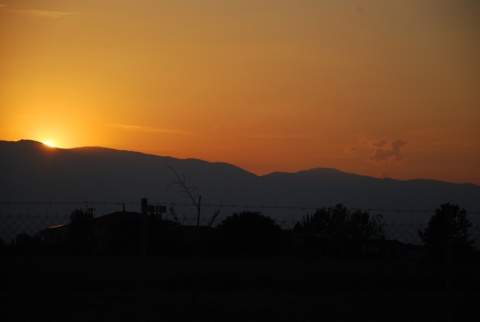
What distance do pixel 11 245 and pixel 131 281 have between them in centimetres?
227

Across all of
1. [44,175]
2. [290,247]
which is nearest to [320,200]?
[44,175]

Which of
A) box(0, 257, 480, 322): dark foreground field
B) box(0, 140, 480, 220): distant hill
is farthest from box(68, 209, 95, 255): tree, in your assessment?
box(0, 140, 480, 220): distant hill

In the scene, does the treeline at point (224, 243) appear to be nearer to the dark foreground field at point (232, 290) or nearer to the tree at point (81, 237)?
the tree at point (81, 237)

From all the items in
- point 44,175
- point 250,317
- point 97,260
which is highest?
point 44,175

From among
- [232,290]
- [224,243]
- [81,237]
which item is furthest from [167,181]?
[224,243]

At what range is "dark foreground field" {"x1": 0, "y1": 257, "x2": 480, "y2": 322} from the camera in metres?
11.2

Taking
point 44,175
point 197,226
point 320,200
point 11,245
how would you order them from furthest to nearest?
point 320,200
point 44,175
point 11,245
point 197,226

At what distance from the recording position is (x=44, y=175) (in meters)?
110

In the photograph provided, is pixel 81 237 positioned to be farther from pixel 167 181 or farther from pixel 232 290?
pixel 167 181

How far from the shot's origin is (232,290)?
44.1 ft

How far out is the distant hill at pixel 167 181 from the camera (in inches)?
3610

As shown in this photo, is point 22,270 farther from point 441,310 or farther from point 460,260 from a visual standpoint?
point 460,260

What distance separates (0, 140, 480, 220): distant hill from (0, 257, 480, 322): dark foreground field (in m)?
53.6

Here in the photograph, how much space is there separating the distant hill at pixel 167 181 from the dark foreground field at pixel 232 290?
53.6 m
